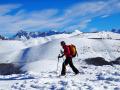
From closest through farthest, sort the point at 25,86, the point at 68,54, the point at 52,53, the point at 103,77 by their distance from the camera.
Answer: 1. the point at 25,86
2. the point at 103,77
3. the point at 68,54
4. the point at 52,53

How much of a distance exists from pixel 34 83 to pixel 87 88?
319cm

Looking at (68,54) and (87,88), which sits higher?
(68,54)

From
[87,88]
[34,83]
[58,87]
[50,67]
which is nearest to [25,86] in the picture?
[34,83]

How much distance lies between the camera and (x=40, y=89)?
54.0ft

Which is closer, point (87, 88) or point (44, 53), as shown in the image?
point (87, 88)

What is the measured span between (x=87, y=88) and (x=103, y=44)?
81.5 m

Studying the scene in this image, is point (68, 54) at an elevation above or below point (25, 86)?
above

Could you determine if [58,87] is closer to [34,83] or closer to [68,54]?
[34,83]

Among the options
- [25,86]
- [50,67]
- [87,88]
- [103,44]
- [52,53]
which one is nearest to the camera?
[87,88]

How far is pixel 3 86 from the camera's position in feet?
58.9

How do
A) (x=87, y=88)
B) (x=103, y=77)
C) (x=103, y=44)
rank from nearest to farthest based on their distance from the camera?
(x=87, y=88) → (x=103, y=77) → (x=103, y=44)

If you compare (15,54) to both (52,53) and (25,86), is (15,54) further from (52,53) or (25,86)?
(25,86)

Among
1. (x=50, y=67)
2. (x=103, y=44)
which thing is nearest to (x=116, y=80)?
(x=50, y=67)

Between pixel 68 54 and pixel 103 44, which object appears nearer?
pixel 68 54
